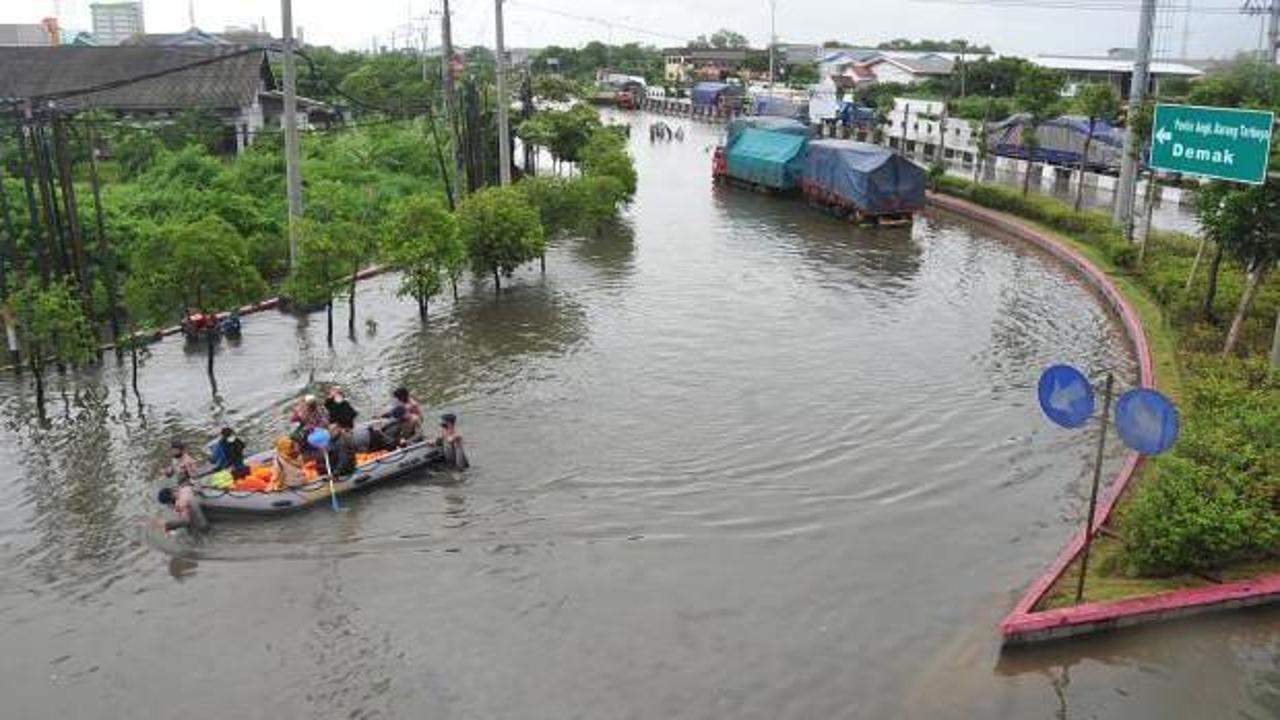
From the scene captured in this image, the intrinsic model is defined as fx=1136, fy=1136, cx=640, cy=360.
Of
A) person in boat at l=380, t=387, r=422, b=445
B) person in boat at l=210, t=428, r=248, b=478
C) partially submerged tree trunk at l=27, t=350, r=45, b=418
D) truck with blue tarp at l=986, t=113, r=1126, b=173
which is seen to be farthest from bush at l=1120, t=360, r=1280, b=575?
truck with blue tarp at l=986, t=113, r=1126, b=173

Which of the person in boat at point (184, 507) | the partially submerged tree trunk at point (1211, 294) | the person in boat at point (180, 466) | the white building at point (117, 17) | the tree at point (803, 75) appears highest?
the white building at point (117, 17)

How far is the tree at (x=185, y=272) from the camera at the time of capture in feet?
66.4

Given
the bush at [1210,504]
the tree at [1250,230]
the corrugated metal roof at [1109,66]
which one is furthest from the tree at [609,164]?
the corrugated metal roof at [1109,66]

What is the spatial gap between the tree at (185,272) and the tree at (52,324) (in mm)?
1429

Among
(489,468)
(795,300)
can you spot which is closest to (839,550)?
(489,468)

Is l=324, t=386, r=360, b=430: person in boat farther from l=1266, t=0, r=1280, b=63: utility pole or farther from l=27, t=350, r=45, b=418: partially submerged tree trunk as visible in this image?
l=1266, t=0, r=1280, b=63: utility pole

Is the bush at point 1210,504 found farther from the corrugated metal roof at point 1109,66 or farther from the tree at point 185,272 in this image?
the corrugated metal roof at point 1109,66

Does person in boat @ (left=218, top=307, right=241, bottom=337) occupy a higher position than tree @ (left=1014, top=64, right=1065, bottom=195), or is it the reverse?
tree @ (left=1014, top=64, right=1065, bottom=195)

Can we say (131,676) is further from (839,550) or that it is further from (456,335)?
(456,335)

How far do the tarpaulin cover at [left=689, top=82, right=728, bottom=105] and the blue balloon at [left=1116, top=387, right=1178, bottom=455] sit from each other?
276ft

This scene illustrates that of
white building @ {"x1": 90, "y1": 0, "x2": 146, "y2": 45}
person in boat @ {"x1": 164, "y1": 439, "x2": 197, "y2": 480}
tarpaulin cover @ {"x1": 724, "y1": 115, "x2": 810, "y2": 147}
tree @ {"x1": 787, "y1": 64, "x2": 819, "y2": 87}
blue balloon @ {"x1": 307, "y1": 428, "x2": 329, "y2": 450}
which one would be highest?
white building @ {"x1": 90, "y1": 0, "x2": 146, "y2": 45}

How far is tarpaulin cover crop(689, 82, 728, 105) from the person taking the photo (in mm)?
92000

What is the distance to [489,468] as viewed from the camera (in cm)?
1645

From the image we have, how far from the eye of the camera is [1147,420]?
10.5 metres
